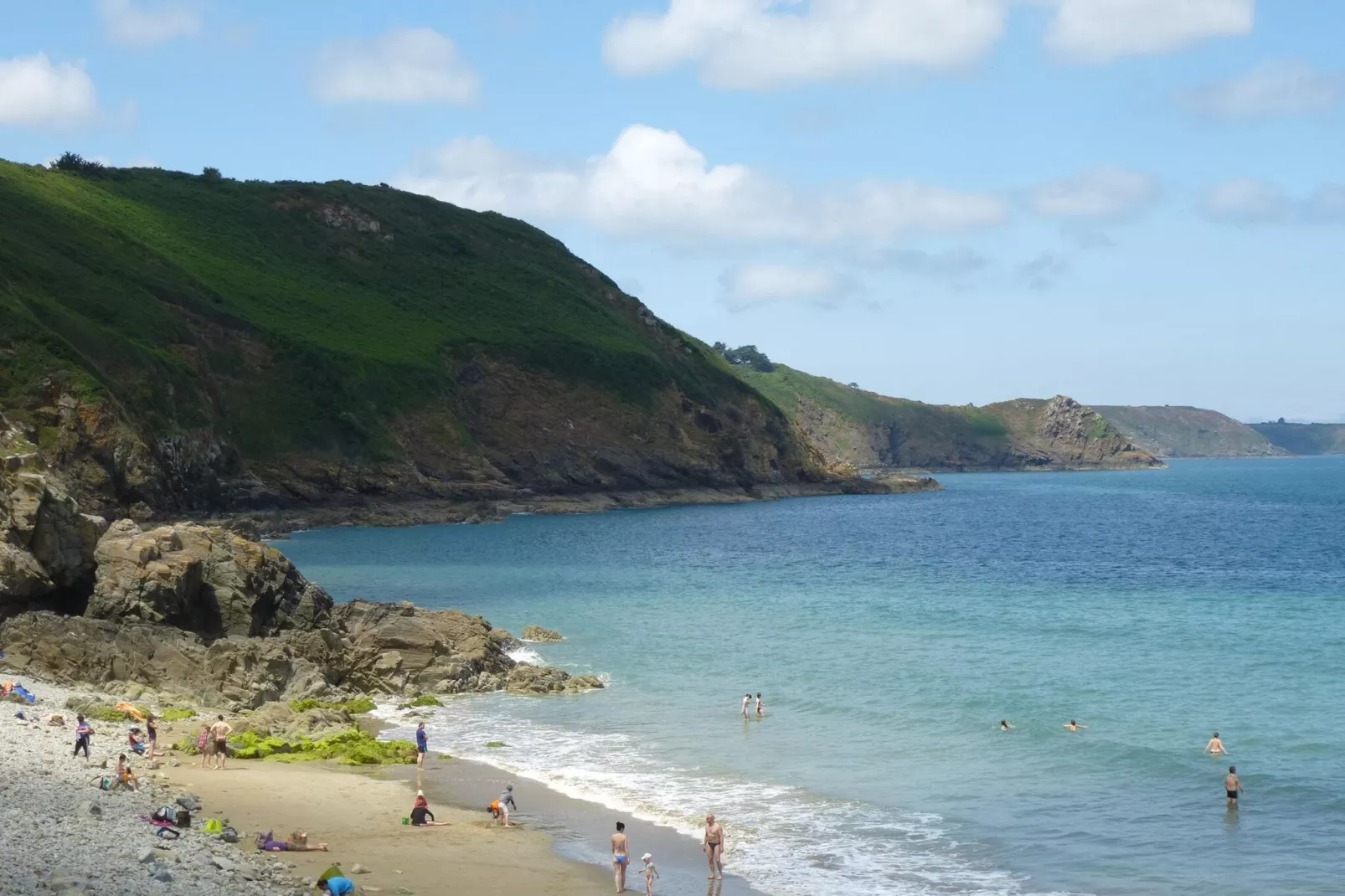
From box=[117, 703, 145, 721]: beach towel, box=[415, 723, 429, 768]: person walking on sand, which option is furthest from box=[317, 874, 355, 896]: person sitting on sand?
box=[117, 703, 145, 721]: beach towel

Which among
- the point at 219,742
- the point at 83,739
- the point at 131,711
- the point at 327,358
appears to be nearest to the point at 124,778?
the point at 83,739

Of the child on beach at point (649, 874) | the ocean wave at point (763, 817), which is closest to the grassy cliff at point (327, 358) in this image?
the ocean wave at point (763, 817)

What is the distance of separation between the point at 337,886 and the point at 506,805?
7.86 m

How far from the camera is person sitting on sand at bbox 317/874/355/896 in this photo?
67.9 feet

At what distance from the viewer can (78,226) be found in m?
125

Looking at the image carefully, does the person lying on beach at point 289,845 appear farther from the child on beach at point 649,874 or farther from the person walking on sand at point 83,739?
the person walking on sand at point 83,739

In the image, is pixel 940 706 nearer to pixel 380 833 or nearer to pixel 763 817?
pixel 763 817

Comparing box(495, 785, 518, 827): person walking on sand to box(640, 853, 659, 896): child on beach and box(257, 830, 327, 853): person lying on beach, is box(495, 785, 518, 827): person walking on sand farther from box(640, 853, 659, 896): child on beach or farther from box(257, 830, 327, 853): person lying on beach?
box(640, 853, 659, 896): child on beach

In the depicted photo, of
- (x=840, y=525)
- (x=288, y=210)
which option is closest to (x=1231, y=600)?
(x=840, y=525)

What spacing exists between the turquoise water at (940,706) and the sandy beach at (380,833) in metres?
3.61

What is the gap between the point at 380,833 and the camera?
2600cm

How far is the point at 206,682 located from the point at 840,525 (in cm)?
8955

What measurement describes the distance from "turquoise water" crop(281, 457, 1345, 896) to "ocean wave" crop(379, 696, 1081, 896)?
0.09 meters

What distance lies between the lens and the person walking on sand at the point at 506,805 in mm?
27562
